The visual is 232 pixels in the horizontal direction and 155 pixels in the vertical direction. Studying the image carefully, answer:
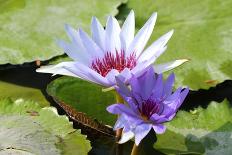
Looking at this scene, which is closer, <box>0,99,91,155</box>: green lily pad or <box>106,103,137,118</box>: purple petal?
<box>106,103,137,118</box>: purple petal

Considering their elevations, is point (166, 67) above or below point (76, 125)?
above

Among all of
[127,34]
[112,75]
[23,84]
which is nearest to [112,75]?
[112,75]

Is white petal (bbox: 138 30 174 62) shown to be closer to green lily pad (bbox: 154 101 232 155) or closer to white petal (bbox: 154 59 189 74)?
white petal (bbox: 154 59 189 74)

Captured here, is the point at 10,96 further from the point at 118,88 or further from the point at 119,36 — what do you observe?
the point at 118,88

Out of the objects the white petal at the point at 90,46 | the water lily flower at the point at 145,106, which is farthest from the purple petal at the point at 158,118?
the white petal at the point at 90,46

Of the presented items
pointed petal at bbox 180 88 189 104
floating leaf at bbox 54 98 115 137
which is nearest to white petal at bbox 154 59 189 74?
pointed petal at bbox 180 88 189 104

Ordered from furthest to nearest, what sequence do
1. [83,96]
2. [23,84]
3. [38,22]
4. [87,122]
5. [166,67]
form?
[38,22] → [23,84] → [83,96] → [87,122] → [166,67]

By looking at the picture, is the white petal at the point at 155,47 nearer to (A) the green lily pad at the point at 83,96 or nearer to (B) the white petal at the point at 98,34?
(B) the white petal at the point at 98,34

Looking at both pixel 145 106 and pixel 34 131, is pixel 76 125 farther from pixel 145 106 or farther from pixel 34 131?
pixel 145 106
